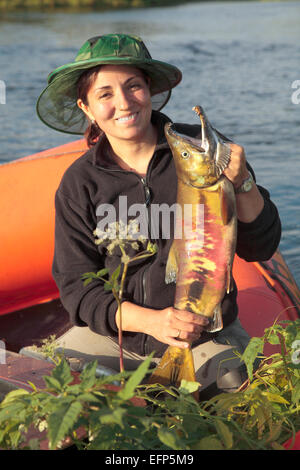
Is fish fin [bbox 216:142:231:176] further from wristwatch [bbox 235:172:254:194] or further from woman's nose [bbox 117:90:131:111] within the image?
woman's nose [bbox 117:90:131:111]

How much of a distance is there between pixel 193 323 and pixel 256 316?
2.69 feet

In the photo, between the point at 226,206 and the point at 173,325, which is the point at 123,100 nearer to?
the point at 226,206

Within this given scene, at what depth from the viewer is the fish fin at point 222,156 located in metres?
1.90

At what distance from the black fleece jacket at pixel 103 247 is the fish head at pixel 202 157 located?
0.48 meters

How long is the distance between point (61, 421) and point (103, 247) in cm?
118

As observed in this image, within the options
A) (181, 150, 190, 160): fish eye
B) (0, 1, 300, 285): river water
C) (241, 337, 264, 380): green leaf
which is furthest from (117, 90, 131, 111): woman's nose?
(0, 1, 300, 285): river water

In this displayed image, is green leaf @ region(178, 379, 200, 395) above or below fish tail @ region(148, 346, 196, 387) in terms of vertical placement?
above

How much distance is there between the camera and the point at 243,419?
5.94 feet

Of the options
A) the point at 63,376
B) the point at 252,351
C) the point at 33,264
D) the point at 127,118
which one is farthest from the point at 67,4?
the point at 63,376

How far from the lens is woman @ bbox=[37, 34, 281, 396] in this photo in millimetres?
2320

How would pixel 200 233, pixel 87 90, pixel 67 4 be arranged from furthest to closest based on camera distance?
1. pixel 67 4
2. pixel 87 90
3. pixel 200 233

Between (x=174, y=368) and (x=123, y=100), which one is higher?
(x=123, y=100)

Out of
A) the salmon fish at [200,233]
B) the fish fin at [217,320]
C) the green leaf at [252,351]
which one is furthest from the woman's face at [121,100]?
the green leaf at [252,351]

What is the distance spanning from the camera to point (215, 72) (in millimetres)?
10633
